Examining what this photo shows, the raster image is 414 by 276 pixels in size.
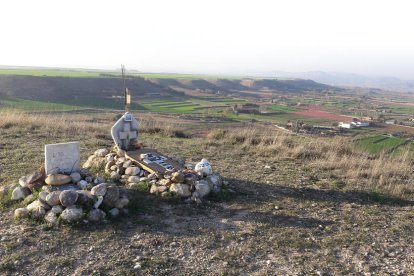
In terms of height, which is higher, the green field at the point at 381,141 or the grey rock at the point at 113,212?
the grey rock at the point at 113,212

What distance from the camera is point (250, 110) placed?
50.9 meters

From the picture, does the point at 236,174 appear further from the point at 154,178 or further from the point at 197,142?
the point at 197,142

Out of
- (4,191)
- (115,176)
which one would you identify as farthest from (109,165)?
(4,191)

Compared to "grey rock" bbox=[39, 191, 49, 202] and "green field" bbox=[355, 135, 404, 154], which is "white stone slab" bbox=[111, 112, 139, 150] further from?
"green field" bbox=[355, 135, 404, 154]

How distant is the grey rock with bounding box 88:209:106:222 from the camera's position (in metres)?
6.46

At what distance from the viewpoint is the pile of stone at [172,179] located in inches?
305

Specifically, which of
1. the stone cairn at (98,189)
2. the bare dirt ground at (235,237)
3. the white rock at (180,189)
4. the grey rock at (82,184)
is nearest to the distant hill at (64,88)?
the stone cairn at (98,189)

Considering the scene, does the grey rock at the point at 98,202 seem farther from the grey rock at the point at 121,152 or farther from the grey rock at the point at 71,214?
the grey rock at the point at 121,152

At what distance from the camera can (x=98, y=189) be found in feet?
22.4

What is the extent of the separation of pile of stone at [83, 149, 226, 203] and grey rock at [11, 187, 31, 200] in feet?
6.20

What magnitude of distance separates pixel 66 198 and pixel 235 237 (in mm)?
2982

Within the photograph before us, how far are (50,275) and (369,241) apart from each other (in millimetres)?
4990

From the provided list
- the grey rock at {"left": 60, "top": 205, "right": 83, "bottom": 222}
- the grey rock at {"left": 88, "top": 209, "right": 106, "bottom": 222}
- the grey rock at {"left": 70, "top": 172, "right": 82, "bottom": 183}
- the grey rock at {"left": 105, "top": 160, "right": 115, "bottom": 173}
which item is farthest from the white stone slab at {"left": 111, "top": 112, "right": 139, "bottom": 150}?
the grey rock at {"left": 60, "top": 205, "right": 83, "bottom": 222}

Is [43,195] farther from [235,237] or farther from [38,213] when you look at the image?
[235,237]
